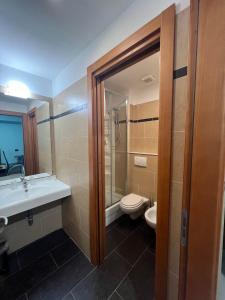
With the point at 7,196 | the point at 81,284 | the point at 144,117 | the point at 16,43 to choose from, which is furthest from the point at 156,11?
the point at 81,284

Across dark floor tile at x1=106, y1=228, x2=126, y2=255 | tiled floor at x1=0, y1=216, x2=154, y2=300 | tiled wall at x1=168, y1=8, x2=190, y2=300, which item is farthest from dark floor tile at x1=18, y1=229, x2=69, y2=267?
tiled wall at x1=168, y1=8, x2=190, y2=300

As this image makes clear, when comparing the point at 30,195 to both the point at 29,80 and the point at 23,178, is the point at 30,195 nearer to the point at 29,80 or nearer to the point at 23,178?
the point at 23,178

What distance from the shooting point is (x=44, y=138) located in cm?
194

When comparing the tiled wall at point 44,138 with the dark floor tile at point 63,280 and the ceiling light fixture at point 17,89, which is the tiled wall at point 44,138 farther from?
the dark floor tile at point 63,280

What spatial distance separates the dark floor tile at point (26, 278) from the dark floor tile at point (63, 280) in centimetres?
8

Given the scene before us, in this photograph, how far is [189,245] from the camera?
0.65 metres

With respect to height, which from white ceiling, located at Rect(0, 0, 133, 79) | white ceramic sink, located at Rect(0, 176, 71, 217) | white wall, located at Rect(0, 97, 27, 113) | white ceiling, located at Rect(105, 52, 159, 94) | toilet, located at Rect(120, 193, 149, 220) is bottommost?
toilet, located at Rect(120, 193, 149, 220)

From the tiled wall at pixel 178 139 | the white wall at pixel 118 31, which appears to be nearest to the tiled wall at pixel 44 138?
the white wall at pixel 118 31

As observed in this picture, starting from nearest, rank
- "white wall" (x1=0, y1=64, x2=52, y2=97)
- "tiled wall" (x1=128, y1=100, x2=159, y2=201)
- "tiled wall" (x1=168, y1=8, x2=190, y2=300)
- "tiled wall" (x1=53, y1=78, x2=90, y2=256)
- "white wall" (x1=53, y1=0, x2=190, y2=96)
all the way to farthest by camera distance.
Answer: "tiled wall" (x1=168, y1=8, x2=190, y2=300), "white wall" (x1=53, y1=0, x2=190, y2=96), "tiled wall" (x1=53, y1=78, x2=90, y2=256), "white wall" (x1=0, y1=64, x2=52, y2=97), "tiled wall" (x1=128, y1=100, x2=159, y2=201)

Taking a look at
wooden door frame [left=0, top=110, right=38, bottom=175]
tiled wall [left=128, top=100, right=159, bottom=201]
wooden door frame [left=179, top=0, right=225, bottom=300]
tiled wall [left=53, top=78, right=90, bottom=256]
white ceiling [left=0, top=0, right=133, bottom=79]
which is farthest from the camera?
tiled wall [left=128, top=100, right=159, bottom=201]

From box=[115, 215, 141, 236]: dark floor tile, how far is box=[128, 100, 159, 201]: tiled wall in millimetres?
465

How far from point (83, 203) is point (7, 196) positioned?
87 centimetres

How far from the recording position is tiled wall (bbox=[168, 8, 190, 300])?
65cm

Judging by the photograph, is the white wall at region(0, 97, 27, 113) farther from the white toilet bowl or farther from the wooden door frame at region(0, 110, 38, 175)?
the white toilet bowl
